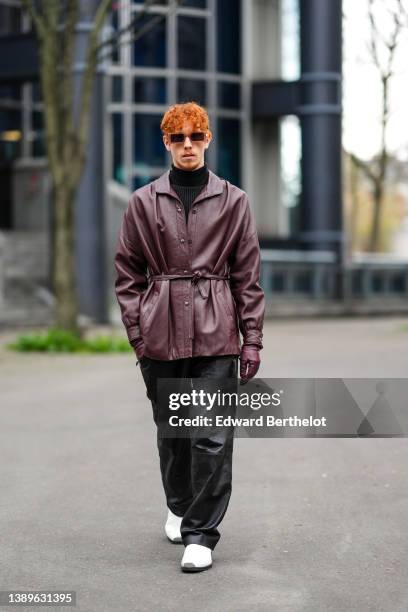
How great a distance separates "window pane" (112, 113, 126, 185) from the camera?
95.4 ft

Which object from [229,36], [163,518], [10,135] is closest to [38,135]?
[10,135]

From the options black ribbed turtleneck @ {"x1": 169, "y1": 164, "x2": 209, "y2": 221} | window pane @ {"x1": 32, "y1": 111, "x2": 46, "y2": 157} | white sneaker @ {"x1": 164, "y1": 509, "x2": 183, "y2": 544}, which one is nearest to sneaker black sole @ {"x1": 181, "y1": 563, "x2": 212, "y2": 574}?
white sneaker @ {"x1": 164, "y1": 509, "x2": 183, "y2": 544}

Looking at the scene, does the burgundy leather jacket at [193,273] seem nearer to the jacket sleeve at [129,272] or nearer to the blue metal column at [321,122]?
the jacket sleeve at [129,272]

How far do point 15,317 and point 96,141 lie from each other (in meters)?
3.48

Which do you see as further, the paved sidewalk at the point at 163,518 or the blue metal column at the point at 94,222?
the blue metal column at the point at 94,222

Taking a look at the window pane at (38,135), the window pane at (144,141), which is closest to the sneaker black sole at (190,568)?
the window pane at (38,135)

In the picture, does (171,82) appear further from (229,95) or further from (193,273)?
(193,273)

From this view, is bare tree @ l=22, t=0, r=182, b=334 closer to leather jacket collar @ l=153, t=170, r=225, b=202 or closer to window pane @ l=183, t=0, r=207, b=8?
leather jacket collar @ l=153, t=170, r=225, b=202

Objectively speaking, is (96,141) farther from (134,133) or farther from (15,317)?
(134,133)

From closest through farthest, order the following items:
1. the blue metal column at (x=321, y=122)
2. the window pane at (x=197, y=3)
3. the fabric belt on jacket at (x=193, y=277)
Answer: the fabric belt on jacket at (x=193, y=277)
the blue metal column at (x=321, y=122)
the window pane at (x=197, y=3)

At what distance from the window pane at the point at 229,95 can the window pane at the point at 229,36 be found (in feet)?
1.36

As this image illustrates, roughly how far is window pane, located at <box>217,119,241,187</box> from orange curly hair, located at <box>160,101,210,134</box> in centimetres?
2548

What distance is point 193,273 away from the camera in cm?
511

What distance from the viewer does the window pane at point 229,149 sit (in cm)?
3059
